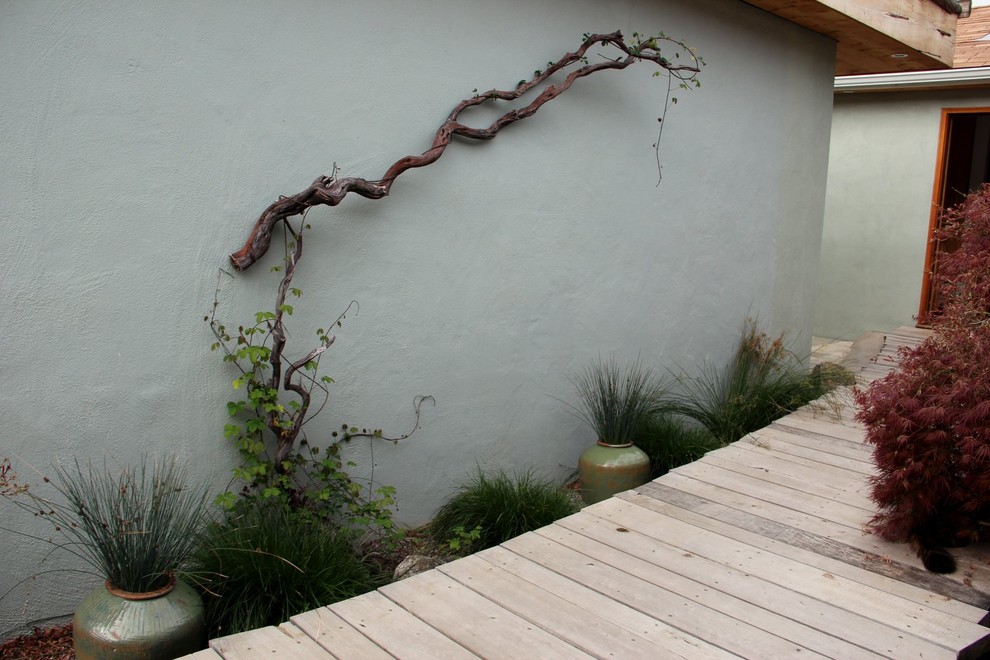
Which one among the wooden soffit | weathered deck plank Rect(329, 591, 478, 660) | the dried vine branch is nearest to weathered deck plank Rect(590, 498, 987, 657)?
weathered deck plank Rect(329, 591, 478, 660)

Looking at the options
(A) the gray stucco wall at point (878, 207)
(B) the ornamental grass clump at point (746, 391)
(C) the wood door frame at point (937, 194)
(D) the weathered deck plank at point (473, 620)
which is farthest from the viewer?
(A) the gray stucco wall at point (878, 207)

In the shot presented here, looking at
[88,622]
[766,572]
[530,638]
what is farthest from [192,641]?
[766,572]

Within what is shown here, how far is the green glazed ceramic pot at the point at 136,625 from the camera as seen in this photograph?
2.45m

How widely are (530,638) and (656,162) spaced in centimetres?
315

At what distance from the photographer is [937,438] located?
124 inches

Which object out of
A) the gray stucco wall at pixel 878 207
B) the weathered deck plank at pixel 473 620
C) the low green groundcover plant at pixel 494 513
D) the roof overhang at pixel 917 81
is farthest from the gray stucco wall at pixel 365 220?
the gray stucco wall at pixel 878 207

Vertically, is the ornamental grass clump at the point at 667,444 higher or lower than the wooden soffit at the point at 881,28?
lower

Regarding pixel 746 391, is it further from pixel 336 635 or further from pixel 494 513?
pixel 336 635

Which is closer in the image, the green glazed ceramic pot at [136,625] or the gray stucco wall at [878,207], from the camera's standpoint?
the green glazed ceramic pot at [136,625]

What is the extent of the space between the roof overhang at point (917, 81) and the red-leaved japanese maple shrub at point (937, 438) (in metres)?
5.53

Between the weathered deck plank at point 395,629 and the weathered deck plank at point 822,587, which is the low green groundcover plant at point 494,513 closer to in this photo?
the weathered deck plank at point 822,587

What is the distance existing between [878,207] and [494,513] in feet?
22.8

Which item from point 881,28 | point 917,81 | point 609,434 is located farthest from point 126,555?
point 917,81

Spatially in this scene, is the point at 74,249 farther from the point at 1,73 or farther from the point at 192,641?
the point at 192,641
